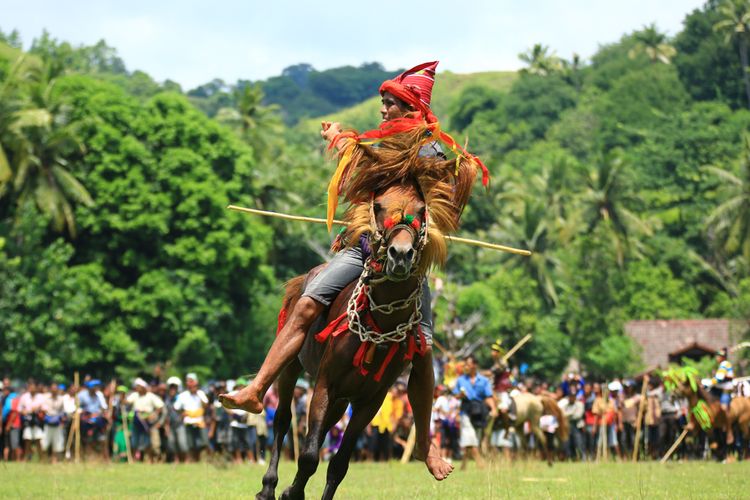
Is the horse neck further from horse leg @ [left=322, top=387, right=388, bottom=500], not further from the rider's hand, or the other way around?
the rider's hand

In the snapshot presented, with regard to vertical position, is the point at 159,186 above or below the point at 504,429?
above

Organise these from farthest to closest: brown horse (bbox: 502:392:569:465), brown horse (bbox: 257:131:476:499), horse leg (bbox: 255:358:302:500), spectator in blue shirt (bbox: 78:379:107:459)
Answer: spectator in blue shirt (bbox: 78:379:107:459)
brown horse (bbox: 502:392:569:465)
horse leg (bbox: 255:358:302:500)
brown horse (bbox: 257:131:476:499)

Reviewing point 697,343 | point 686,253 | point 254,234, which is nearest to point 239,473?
point 254,234

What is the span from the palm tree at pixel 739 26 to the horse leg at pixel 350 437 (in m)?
97.6

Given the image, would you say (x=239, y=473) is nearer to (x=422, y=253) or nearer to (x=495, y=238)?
(x=422, y=253)

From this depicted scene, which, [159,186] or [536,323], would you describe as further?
[536,323]

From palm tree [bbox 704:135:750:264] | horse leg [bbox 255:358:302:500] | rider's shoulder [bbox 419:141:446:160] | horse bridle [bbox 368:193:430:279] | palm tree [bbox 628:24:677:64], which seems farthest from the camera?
palm tree [bbox 628:24:677:64]

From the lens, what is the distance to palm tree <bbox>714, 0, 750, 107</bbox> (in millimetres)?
101750

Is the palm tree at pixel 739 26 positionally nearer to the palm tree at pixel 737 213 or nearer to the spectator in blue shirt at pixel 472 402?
the palm tree at pixel 737 213

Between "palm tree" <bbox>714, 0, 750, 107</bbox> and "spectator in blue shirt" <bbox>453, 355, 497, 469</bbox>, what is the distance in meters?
83.9

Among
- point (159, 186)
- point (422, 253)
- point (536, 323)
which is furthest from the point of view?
point (536, 323)

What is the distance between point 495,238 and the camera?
73.1 metres

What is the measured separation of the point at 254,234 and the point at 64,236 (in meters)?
7.73

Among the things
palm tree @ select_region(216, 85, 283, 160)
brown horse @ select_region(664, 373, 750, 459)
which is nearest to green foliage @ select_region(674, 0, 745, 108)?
palm tree @ select_region(216, 85, 283, 160)
